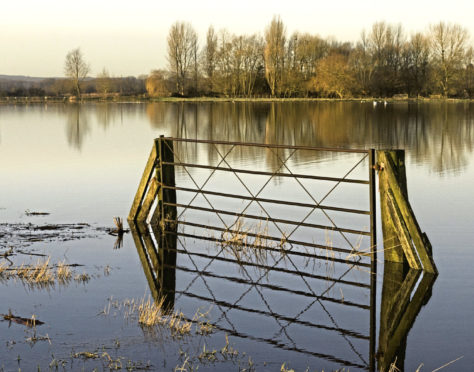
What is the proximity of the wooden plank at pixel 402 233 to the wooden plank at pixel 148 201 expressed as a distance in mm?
4674

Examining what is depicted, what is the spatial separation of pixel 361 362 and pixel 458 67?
3813 inches

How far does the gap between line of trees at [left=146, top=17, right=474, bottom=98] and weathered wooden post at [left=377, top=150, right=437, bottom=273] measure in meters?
88.7

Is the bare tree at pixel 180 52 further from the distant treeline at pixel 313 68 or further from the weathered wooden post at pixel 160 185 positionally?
the weathered wooden post at pixel 160 185

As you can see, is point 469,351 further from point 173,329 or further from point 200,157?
point 200,157

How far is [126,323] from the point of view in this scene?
7.55 metres

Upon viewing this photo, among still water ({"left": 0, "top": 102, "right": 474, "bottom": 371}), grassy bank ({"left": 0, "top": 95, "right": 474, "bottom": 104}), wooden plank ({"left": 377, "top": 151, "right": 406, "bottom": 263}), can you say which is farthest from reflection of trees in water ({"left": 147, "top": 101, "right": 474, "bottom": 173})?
grassy bank ({"left": 0, "top": 95, "right": 474, "bottom": 104})

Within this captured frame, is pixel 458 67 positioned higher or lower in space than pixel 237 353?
higher

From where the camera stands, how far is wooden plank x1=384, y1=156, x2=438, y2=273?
914cm

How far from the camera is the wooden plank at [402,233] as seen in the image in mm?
9266

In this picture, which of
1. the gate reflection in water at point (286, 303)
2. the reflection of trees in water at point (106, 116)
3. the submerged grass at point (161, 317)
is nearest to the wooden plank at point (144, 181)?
the gate reflection in water at point (286, 303)

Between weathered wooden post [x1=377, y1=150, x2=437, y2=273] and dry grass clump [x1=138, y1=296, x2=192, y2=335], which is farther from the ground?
weathered wooden post [x1=377, y1=150, x2=437, y2=273]

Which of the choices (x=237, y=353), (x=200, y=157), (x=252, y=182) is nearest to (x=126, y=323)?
(x=237, y=353)

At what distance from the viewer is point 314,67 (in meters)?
107

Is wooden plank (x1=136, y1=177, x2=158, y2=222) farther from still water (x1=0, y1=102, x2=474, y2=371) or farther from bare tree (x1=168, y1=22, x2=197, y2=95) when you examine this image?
bare tree (x1=168, y1=22, x2=197, y2=95)
